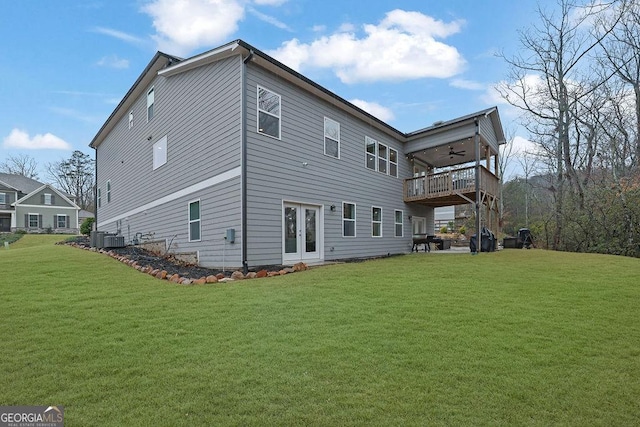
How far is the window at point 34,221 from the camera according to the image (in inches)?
1411

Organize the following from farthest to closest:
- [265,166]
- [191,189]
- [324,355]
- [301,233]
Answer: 1. [191,189]
2. [301,233]
3. [265,166]
4. [324,355]

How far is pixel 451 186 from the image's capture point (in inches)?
542

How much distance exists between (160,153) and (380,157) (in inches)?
341

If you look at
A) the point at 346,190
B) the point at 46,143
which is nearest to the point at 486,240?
the point at 346,190

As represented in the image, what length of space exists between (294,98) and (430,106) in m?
13.1

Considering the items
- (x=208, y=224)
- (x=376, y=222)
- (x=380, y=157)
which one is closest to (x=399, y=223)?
(x=376, y=222)

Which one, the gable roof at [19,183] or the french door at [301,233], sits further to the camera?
the gable roof at [19,183]

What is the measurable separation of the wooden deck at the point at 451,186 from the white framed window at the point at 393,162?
32.8 inches

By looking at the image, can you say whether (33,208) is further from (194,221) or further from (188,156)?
(194,221)

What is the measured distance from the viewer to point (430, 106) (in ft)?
67.3

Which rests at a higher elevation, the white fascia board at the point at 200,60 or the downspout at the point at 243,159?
the white fascia board at the point at 200,60

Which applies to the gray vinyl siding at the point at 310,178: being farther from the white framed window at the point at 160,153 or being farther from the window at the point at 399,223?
the white framed window at the point at 160,153

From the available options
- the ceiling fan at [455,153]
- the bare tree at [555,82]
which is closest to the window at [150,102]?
the ceiling fan at [455,153]

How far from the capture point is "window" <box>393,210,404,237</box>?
15.1 m
